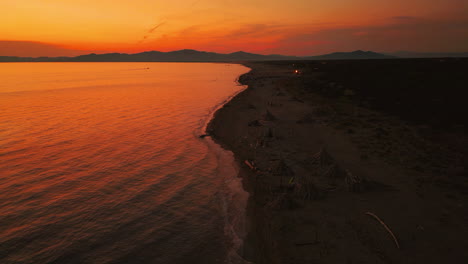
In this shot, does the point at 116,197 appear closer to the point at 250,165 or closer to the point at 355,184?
the point at 250,165

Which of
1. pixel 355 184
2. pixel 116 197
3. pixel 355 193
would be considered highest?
pixel 355 184

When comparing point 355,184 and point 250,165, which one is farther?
point 250,165

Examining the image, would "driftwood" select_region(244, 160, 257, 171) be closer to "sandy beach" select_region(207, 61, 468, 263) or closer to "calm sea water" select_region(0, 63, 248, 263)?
"sandy beach" select_region(207, 61, 468, 263)

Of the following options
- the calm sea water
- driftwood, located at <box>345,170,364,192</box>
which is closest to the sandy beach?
driftwood, located at <box>345,170,364,192</box>

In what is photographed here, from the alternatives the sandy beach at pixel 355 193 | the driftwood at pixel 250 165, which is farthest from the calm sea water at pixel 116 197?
the sandy beach at pixel 355 193

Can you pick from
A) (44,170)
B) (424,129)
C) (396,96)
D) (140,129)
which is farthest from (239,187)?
(396,96)

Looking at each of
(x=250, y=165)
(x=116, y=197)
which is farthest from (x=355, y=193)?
(x=116, y=197)

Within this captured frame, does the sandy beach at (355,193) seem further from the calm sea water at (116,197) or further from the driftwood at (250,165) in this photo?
the calm sea water at (116,197)

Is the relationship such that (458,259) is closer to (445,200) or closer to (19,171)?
(445,200)
